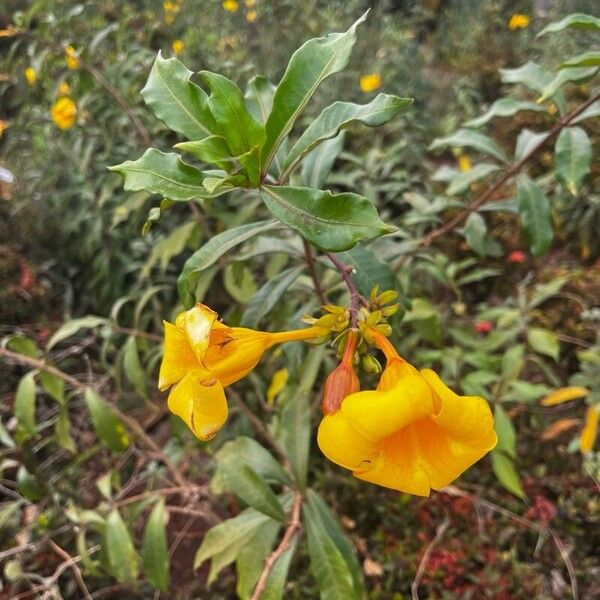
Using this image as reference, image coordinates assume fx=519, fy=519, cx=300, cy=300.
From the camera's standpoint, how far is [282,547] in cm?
97

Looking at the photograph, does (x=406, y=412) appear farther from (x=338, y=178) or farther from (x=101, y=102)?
(x=101, y=102)

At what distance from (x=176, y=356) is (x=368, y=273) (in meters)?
0.36

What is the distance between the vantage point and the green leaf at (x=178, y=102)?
0.70 m

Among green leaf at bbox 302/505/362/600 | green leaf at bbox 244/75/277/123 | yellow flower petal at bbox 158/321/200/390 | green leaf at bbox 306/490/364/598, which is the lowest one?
green leaf at bbox 306/490/364/598

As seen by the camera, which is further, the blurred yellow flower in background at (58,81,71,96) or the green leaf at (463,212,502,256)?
the blurred yellow flower in background at (58,81,71,96)

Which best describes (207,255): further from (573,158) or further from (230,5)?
(230,5)

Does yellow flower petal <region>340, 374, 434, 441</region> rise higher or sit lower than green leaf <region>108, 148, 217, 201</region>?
lower

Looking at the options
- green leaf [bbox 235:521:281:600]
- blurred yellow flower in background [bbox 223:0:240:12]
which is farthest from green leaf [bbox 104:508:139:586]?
blurred yellow flower in background [bbox 223:0:240:12]

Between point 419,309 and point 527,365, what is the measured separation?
859 mm

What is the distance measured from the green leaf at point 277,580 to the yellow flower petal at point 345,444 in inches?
20.7

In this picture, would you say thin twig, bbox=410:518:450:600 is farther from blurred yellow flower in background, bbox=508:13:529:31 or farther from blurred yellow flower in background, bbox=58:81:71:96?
blurred yellow flower in background, bbox=508:13:529:31

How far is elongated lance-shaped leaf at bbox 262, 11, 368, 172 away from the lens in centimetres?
66

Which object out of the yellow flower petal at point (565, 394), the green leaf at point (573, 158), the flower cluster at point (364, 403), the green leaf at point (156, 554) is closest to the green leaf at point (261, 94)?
the flower cluster at point (364, 403)

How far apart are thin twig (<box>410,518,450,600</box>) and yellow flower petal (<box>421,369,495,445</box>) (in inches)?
43.8
